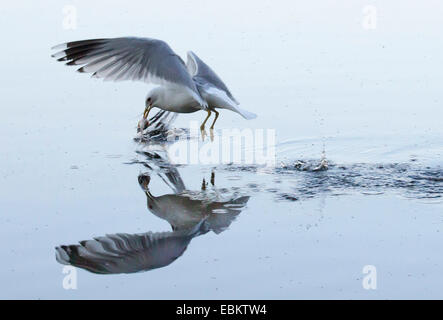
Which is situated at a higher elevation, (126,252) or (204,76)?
(204,76)

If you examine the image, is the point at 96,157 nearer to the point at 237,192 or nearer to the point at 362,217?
the point at 237,192

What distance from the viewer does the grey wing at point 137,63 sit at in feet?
21.8

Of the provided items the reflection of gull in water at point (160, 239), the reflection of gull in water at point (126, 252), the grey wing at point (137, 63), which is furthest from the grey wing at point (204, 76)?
the reflection of gull in water at point (126, 252)

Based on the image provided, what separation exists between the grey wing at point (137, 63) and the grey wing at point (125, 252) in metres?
1.68

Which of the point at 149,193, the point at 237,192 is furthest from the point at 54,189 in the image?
the point at 237,192

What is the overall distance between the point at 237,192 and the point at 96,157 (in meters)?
1.40

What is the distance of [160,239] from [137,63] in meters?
1.86

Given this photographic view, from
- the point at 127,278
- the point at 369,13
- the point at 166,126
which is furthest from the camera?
the point at 369,13

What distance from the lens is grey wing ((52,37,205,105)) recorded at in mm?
6656

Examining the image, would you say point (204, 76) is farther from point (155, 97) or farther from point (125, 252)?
point (125, 252)

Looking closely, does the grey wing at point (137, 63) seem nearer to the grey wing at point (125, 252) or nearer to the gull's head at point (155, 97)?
the gull's head at point (155, 97)

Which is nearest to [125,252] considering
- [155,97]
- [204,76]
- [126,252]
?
[126,252]

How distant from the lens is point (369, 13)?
1234 cm

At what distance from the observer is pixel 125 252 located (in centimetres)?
518
